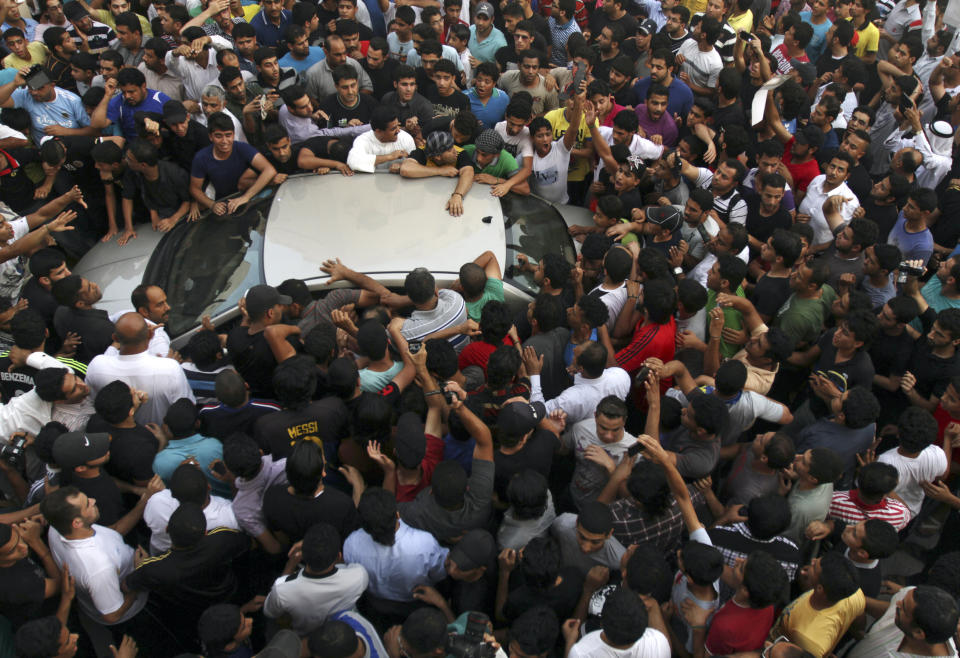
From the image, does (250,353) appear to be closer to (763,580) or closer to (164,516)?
(164,516)

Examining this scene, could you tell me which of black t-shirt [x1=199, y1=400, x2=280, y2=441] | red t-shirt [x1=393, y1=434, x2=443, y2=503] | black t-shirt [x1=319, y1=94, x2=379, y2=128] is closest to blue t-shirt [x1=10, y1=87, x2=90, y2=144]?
black t-shirt [x1=319, y1=94, x2=379, y2=128]

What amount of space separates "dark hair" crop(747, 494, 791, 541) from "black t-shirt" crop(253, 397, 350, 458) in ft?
7.10

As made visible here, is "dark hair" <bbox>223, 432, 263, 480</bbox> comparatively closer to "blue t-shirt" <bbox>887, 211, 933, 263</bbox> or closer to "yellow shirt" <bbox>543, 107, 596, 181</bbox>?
"yellow shirt" <bbox>543, 107, 596, 181</bbox>

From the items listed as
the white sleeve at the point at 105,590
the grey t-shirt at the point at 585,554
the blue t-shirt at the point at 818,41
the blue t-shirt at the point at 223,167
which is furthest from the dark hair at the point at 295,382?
the blue t-shirt at the point at 818,41

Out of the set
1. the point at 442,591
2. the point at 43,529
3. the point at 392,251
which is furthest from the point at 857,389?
the point at 43,529

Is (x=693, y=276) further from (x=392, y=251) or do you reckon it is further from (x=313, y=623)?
Result: (x=313, y=623)

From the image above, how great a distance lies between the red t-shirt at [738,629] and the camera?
3.04m

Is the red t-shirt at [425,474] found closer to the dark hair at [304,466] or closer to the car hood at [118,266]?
the dark hair at [304,466]

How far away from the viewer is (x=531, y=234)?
517 centimetres

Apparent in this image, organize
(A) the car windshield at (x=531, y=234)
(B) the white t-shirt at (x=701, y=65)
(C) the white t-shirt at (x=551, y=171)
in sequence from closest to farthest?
(A) the car windshield at (x=531, y=234) < (C) the white t-shirt at (x=551, y=171) < (B) the white t-shirt at (x=701, y=65)

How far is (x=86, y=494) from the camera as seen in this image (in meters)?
3.60

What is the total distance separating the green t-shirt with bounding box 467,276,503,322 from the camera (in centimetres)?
460

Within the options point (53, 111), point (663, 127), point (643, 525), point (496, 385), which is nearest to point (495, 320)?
point (496, 385)

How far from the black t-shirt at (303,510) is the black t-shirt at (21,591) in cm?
102
